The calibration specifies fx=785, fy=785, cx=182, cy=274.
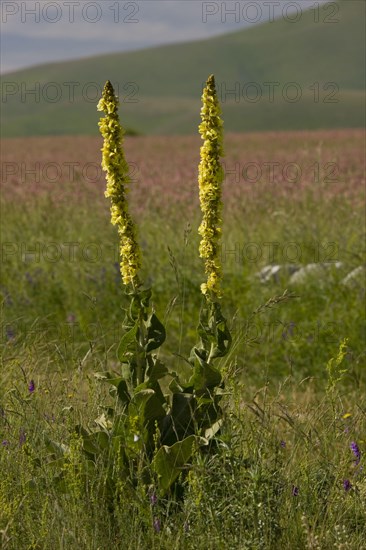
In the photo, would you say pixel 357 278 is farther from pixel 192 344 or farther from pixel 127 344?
pixel 127 344

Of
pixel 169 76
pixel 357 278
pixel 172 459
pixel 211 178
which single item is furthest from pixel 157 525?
pixel 169 76

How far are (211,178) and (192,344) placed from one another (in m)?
3.55

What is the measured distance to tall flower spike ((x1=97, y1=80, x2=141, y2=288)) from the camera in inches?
117

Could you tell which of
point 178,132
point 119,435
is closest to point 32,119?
point 178,132

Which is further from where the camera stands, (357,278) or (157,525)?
(357,278)

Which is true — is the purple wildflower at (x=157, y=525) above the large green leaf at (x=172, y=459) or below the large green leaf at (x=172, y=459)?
below

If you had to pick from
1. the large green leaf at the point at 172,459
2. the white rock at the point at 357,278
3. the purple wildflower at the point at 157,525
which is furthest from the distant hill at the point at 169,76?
the purple wildflower at the point at 157,525

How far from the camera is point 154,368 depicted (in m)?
3.09

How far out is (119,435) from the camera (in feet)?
10.1

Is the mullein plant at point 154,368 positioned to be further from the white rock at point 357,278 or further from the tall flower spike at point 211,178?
the white rock at point 357,278

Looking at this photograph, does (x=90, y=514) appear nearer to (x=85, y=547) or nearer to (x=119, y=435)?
(x=85, y=547)

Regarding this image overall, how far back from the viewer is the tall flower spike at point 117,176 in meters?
2.97

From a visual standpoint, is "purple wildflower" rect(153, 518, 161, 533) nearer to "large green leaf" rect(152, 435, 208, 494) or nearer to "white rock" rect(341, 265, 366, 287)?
"large green leaf" rect(152, 435, 208, 494)

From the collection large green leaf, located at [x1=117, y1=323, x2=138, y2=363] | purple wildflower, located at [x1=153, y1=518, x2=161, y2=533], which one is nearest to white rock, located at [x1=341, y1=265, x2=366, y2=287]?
large green leaf, located at [x1=117, y1=323, x2=138, y2=363]
